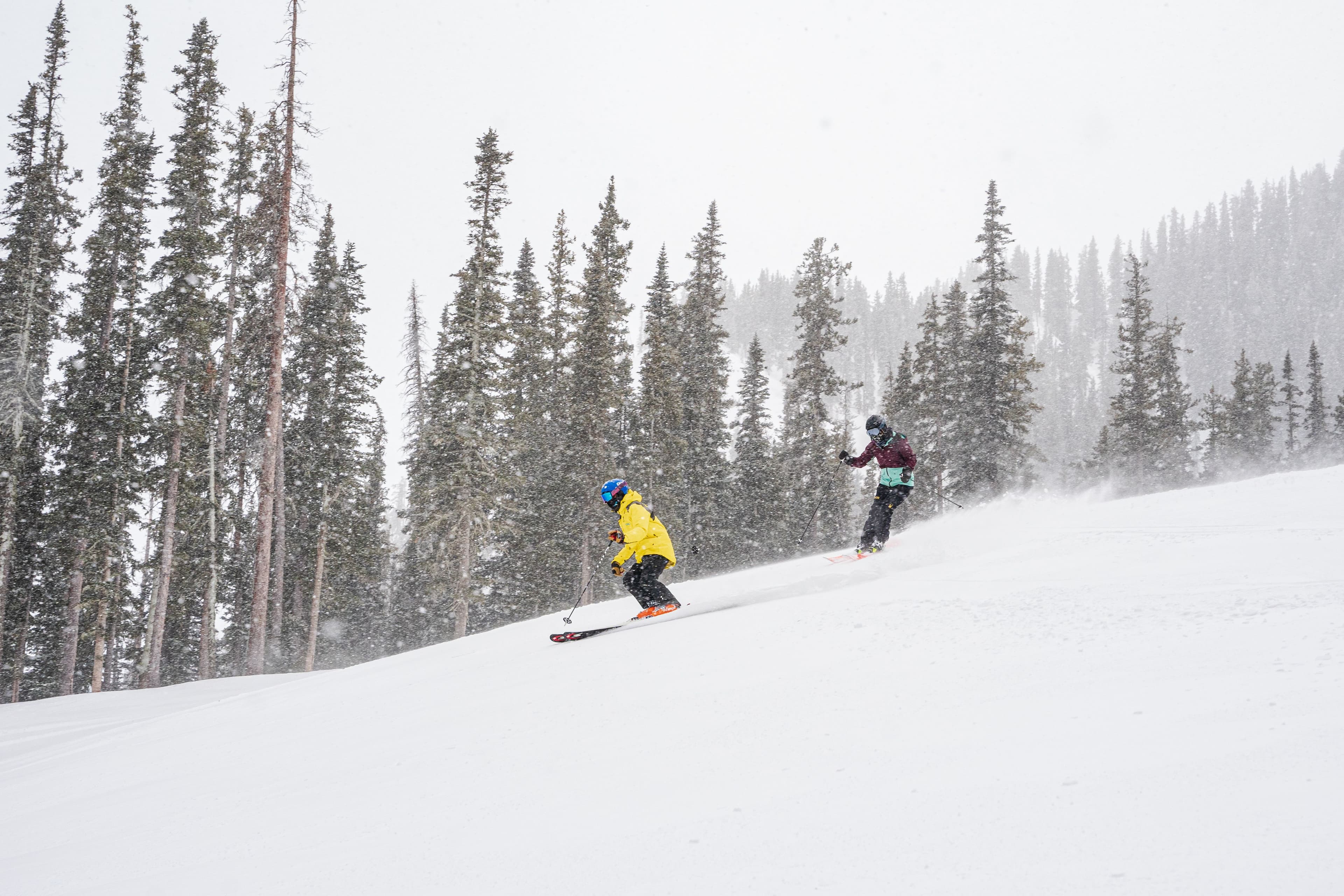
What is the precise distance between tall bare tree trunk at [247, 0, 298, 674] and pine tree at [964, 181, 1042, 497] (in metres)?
25.2

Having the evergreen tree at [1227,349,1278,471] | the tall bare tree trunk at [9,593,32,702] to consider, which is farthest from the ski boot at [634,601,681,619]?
the evergreen tree at [1227,349,1278,471]

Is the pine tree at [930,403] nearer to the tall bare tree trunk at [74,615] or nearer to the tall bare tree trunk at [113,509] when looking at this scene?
the tall bare tree trunk at [113,509]

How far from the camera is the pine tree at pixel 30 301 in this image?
783 inches

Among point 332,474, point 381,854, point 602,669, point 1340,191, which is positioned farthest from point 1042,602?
point 1340,191

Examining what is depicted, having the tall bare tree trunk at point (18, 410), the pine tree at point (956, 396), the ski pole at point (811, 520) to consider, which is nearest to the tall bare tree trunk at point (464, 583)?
the ski pole at point (811, 520)

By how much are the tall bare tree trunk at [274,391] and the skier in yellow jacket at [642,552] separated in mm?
10391

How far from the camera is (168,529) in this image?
19.9m

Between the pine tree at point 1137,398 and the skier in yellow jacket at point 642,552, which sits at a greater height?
the pine tree at point 1137,398

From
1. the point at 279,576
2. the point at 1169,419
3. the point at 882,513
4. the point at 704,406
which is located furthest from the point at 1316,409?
the point at 279,576

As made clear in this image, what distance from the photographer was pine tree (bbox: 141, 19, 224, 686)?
66.1 feet

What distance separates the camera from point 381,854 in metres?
4.00

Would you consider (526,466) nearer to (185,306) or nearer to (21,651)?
(185,306)

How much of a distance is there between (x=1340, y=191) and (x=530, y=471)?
580 ft

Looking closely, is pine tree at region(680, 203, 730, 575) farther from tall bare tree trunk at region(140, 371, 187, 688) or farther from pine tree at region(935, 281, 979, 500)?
tall bare tree trunk at region(140, 371, 187, 688)
